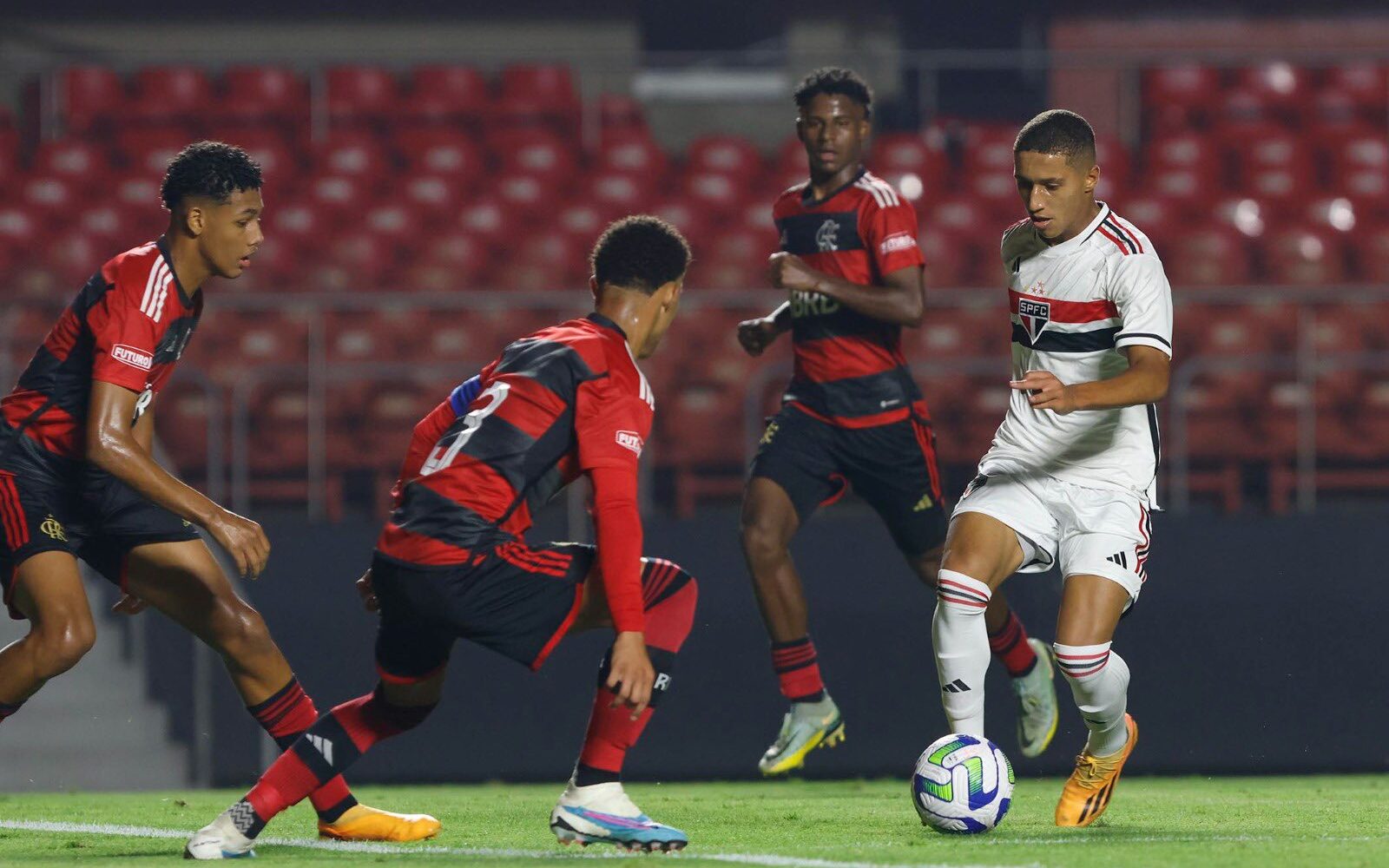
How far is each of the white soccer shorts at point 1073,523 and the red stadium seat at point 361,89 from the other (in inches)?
362

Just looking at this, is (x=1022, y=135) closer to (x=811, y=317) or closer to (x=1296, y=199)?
(x=811, y=317)

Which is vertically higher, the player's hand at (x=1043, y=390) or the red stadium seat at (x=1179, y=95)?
the red stadium seat at (x=1179, y=95)

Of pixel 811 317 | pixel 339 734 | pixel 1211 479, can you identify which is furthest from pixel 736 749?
pixel 339 734

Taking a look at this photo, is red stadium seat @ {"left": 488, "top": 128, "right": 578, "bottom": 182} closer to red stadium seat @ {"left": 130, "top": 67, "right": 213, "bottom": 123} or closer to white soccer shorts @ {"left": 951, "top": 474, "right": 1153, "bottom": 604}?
red stadium seat @ {"left": 130, "top": 67, "right": 213, "bottom": 123}

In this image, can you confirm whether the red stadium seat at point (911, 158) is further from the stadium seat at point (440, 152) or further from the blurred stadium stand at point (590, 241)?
the stadium seat at point (440, 152)

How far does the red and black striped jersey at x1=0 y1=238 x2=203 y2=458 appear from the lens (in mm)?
4902

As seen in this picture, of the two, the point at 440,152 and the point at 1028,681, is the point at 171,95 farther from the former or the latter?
the point at 1028,681

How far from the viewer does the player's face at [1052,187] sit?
17.2 ft

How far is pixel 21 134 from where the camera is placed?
13.9 metres

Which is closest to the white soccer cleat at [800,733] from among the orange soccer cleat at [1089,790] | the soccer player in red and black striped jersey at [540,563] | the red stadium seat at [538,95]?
Answer: the orange soccer cleat at [1089,790]

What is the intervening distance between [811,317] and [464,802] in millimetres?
2182

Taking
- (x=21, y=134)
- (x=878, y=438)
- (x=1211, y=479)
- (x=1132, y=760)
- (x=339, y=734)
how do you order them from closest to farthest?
(x=339, y=734) < (x=878, y=438) < (x=1132, y=760) < (x=1211, y=479) < (x=21, y=134)

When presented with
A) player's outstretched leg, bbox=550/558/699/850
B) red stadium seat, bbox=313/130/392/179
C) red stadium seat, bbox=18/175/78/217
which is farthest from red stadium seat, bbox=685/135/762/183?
player's outstretched leg, bbox=550/558/699/850

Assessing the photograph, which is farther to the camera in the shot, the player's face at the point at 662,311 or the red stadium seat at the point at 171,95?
the red stadium seat at the point at 171,95
